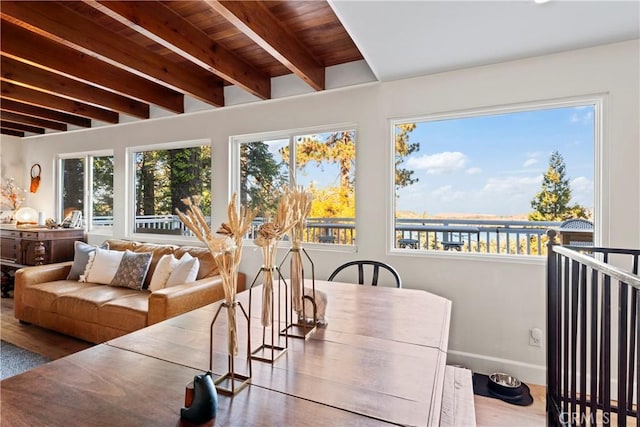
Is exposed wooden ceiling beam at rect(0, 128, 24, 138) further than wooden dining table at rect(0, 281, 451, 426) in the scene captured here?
Yes

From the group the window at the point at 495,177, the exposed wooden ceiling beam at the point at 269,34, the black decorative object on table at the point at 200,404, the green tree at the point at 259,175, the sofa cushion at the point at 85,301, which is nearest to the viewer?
the black decorative object on table at the point at 200,404

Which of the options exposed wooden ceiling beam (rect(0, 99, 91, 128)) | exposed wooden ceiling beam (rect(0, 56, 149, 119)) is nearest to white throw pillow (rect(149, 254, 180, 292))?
exposed wooden ceiling beam (rect(0, 56, 149, 119))

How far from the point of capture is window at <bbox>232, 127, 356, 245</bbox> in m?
3.09

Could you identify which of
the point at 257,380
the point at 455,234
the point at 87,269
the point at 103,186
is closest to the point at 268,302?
the point at 257,380

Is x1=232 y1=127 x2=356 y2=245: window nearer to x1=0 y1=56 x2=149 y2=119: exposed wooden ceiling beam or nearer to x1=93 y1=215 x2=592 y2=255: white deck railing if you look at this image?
x1=93 y1=215 x2=592 y2=255: white deck railing

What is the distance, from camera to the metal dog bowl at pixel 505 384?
221 cm

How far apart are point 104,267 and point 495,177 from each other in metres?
3.86

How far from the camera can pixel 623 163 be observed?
217 centimetres

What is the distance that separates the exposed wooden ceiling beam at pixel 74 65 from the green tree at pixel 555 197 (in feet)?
12.4

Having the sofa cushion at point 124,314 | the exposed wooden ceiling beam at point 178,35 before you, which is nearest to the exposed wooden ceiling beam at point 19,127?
the sofa cushion at point 124,314

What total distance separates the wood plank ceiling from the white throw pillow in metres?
1.64

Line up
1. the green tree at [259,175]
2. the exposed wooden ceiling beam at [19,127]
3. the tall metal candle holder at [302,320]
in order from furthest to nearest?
the exposed wooden ceiling beam at [19,127] → the green tree at [259,175] → the tall metal candle holder at [302,320]

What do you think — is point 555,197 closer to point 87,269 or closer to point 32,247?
point 87,269

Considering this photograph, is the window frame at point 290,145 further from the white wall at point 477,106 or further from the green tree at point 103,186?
the green tree at point 103,186
